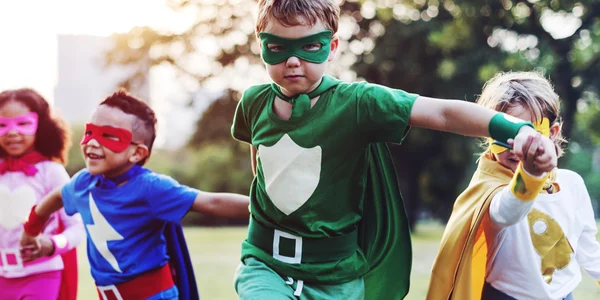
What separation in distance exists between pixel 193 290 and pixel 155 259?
1.70 feet

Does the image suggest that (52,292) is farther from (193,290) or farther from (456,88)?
(456,88)

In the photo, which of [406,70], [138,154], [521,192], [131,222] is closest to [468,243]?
[521,192]

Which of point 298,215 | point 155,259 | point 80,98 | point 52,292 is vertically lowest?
point 80,98

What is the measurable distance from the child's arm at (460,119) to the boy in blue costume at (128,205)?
154 cm

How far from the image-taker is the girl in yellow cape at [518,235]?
3.94m

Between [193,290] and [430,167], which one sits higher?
[193,290]

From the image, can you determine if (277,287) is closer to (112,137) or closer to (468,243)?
(468,243)

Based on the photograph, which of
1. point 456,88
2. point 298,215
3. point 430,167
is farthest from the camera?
point 430,167

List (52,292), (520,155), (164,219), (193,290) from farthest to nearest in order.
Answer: (52,292) → (193,290) → (164,219) → (520,155)

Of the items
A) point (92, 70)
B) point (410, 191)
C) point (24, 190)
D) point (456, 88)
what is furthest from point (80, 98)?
point (24, 190)

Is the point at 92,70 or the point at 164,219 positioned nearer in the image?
the point at 164,219

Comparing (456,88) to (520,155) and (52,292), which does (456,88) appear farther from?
(520,155)

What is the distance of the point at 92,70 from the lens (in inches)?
2928

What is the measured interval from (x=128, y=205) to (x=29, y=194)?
1.37 meters
